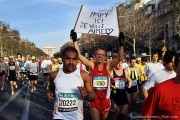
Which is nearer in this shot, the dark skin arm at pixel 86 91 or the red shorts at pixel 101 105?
the dark skin arm at pixel 86 91

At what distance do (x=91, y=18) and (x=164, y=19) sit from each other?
70.5 metres

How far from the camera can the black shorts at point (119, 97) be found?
8.77 metres

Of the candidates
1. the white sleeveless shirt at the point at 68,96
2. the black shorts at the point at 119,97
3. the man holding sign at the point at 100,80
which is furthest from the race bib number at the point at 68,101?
the black shorts at the point at 119,97

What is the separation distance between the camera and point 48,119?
35.4ft

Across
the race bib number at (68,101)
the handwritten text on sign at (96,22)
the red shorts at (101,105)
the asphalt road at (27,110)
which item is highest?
the handwritten text on sign at (96,22)

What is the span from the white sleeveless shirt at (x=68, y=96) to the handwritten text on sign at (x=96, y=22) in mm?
3429

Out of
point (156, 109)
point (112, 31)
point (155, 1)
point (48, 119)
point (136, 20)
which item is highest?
point (155, 1)

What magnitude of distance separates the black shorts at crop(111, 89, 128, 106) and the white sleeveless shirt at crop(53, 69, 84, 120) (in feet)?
12.1

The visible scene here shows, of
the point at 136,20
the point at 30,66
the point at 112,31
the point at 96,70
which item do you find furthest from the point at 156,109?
the point at 136,20

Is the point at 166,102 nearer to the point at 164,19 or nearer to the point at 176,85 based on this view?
the point at 176,85

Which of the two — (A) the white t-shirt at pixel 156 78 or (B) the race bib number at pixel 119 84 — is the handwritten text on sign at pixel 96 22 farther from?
(A) the white t-shirt at pixel 156 78

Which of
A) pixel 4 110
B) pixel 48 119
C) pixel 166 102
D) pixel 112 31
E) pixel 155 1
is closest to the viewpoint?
pixel 166 102

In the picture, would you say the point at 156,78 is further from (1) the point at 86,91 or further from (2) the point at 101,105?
(1) the point at 86,91

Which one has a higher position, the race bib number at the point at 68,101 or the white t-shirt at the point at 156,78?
the white t-shirt at the point at 156,78
